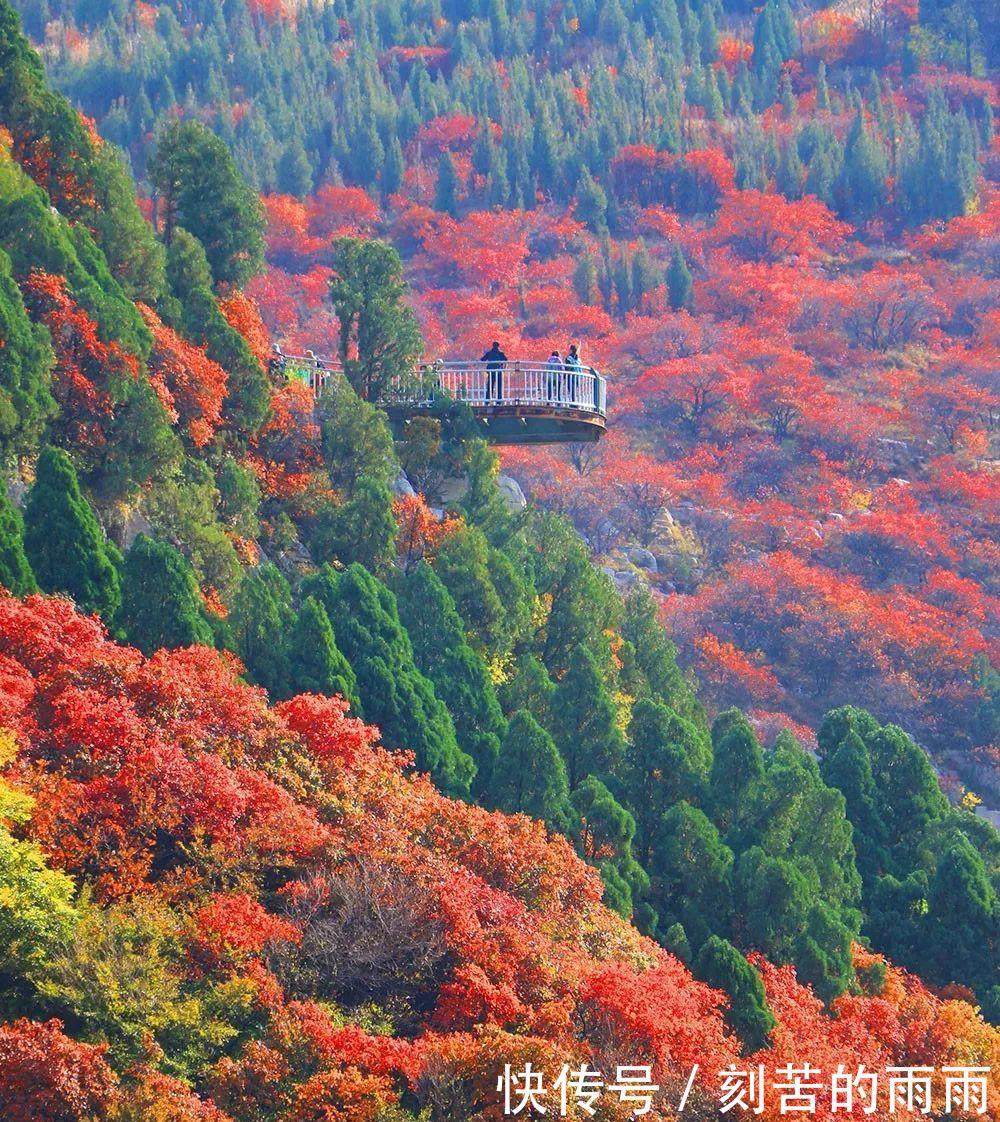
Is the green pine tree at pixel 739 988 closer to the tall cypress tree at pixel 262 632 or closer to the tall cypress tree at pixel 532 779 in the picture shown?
the tall cypress tree at pixel 532 779

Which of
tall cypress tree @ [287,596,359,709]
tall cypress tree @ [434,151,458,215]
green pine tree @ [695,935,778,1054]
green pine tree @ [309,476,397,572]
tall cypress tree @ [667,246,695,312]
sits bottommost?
tall cypress tree @ [667,246,695,312]

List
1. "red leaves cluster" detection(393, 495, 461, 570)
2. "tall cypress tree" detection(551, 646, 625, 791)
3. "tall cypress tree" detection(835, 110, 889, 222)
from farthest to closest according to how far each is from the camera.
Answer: "tall cypress tree" detection(835, 110, 889, 222), "red leaves cluster" detection(393, 495, 461, 570), "tall cypress tree" detection(551, 646, 625, 791)

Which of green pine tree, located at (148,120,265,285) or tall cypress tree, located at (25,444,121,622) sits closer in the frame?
tall cypress tree, located at (25,444,121,622)

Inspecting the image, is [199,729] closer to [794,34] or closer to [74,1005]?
[74,1005]

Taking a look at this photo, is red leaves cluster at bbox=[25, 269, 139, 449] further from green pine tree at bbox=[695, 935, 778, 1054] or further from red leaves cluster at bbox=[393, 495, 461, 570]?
green pine tree at bbox=[695, 935, 778, 1054]

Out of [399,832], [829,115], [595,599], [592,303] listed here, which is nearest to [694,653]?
[595,599]

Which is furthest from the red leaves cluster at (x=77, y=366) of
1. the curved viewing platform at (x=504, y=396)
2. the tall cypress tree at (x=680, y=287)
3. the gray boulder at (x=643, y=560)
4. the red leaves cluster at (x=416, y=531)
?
the tall cypress tree at (x=680, y=287)

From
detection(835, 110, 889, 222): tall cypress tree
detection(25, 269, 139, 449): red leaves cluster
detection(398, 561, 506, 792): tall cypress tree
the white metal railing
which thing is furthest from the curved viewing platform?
detection(835, 110, 889, 222): tall cypress tree

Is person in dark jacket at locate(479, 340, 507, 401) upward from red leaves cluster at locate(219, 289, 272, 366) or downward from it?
downward
